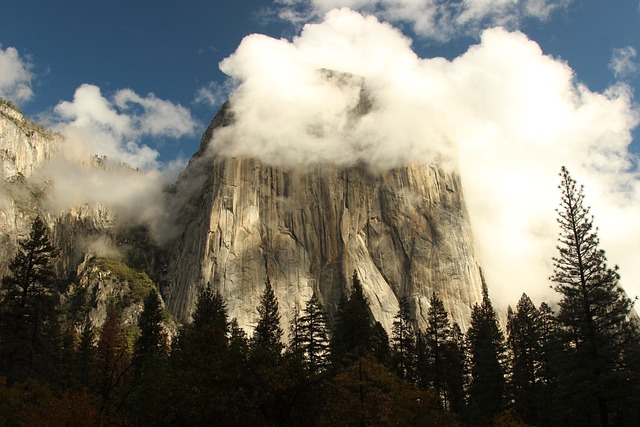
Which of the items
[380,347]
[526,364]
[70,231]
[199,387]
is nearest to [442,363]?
[380,347]

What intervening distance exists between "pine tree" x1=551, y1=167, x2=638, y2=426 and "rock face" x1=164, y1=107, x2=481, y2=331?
271 feet

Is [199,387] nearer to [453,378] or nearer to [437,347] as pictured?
[437,347]

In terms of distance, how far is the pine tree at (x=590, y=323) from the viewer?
34781 millimetres

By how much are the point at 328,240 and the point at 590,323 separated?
100862mm

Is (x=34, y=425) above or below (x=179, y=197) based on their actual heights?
below

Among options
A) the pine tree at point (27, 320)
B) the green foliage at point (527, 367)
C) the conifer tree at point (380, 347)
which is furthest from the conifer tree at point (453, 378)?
the pine tree at point (27, 320)

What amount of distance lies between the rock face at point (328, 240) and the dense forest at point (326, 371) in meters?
63.1

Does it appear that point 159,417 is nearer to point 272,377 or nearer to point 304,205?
point 272,377

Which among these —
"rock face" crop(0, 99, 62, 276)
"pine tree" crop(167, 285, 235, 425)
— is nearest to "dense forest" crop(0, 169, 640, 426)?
"pine tree" crop(167, 285, 235, 425)

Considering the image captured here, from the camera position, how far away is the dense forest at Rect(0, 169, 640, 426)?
2638cm

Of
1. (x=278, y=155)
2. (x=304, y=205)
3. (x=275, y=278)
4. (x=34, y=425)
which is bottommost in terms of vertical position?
(x=34, y=425)

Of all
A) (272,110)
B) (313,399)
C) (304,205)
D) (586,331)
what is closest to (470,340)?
(586,331)

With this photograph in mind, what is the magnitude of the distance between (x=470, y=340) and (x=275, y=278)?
219 feet

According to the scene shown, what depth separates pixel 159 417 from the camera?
26234mm
